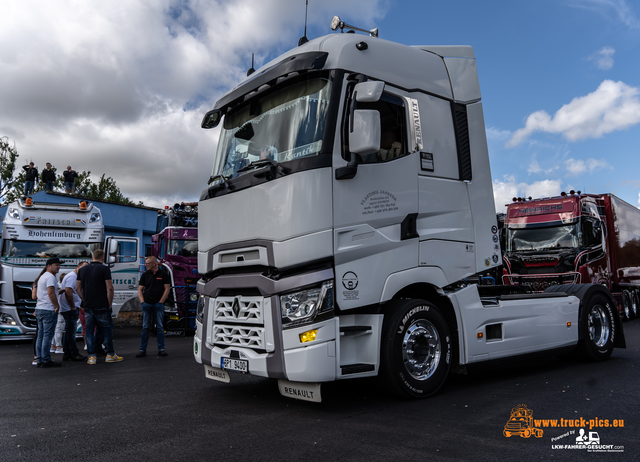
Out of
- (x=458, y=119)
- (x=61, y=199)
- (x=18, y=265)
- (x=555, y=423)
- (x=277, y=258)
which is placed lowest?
(x=555, y=423)

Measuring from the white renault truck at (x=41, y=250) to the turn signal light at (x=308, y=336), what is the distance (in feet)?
33.1

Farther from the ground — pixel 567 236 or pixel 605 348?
pixel 567 236

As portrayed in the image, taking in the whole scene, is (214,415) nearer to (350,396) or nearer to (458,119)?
(350,396)

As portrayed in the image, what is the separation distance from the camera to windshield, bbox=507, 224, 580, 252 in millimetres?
14703

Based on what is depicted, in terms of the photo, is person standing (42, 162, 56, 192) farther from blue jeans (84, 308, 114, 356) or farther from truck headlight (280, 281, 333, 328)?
truck headlight (280, 281, 333, 328)

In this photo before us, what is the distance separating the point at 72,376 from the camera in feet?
25.7

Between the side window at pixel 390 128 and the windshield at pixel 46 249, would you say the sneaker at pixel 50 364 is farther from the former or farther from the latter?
the side window at pixel 390 128

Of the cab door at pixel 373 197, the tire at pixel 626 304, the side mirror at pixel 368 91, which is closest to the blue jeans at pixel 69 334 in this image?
the cab door at pixel 373 197

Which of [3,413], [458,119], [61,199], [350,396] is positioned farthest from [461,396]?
[61,199]

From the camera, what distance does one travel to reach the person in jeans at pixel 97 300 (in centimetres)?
907

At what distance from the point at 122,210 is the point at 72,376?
24.0m

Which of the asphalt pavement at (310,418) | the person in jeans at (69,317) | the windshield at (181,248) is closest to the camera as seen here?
the asphalt pavement at (310,418)

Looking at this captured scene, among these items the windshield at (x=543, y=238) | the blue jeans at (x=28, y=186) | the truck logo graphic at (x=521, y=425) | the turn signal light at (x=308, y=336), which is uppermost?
the blue jeans at (x=28, y=186)

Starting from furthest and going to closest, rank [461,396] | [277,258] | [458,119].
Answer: [458,119], [461,396], [277,258]
